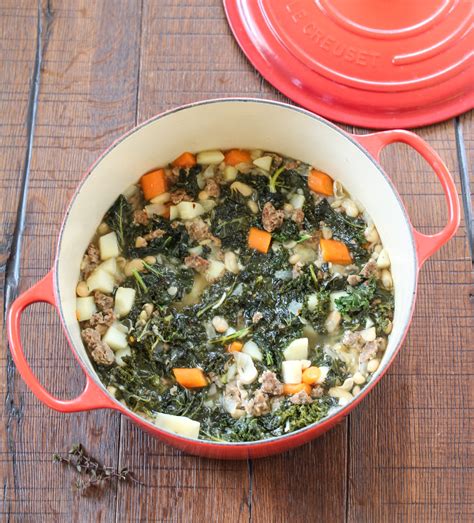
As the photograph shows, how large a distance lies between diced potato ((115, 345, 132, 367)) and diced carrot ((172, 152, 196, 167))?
53cm

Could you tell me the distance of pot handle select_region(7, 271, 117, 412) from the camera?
5.80 feet

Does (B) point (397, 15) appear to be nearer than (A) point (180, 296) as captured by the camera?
No

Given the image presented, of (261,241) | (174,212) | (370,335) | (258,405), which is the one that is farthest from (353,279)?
(174,212)

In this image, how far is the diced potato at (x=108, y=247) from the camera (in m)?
2.16

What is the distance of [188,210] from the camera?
2213 mm

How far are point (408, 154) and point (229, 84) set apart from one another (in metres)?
0.55

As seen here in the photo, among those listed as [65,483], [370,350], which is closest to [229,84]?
[370,350]

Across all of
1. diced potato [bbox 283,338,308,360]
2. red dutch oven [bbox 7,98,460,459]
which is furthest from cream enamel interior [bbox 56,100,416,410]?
diced potato [bbox 283,338,308,360]

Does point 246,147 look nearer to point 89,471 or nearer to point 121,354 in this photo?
point 121,354

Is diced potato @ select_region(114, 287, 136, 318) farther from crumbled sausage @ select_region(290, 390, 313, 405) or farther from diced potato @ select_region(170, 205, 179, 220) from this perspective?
crumbled sausage @ select_region(290, 390, 313, 405)

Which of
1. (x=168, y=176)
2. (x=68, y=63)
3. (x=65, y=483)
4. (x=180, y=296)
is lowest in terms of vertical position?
(x=65, y=483)

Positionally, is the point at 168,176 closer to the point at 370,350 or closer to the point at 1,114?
the point at 1,114

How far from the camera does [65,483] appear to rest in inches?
82.3

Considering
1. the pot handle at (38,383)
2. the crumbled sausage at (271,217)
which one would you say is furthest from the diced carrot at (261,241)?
the pot handle at (38,383)
